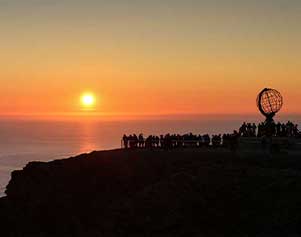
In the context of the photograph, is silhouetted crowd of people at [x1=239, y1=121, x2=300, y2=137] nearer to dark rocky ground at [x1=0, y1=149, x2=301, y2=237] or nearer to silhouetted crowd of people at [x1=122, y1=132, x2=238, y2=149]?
silhouetted crowd of people at [x1=122, y1=132, x2=238, y2=149]

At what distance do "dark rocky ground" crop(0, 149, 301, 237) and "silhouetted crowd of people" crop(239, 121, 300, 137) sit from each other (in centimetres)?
846

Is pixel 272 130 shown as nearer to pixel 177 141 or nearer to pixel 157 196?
pixel 177 141

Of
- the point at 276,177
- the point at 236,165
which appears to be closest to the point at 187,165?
the point at 236,165

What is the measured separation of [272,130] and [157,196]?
1865 centimetres

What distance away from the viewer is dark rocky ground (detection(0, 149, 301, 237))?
118 feet

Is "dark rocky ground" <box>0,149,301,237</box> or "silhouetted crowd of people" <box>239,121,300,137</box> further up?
"silhouetted crowd of people" <box>239,121,300,137</box>

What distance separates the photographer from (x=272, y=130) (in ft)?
176

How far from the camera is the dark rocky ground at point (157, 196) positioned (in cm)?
3606

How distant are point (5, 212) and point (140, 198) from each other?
30.0ft

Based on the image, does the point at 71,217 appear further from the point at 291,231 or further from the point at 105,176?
the point at 291,231

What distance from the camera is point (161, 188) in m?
39.1

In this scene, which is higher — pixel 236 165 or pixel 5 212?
pixel 236 165

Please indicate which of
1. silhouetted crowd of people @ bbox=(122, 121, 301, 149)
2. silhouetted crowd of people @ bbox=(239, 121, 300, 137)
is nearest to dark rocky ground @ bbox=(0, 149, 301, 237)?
silhouetted crowd of people @ bbox=(122, 121, 301, 149)

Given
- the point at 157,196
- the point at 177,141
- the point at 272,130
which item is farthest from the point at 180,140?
the point at 157,196
